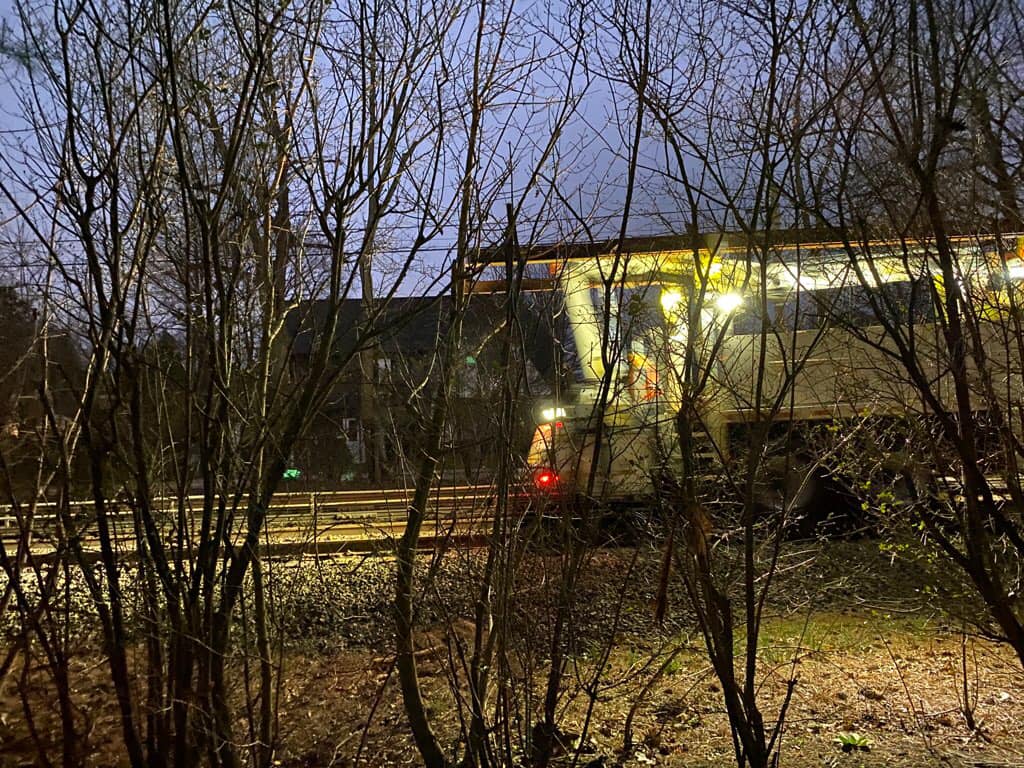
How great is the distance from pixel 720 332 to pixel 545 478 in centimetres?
96

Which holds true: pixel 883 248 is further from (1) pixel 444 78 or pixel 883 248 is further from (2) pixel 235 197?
(2) pixel 235 197

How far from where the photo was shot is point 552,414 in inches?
138

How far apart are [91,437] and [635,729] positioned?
375cm

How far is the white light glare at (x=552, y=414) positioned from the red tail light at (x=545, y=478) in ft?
0.88

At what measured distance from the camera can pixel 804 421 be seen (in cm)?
574

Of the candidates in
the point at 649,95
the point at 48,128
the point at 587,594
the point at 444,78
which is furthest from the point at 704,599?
the point at 48,128

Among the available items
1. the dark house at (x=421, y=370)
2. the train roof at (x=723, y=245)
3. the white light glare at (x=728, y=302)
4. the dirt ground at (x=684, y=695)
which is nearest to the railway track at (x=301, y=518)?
the dark house at (x=421, y=370)

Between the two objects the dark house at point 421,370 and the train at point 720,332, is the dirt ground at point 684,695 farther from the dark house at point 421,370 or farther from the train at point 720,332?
the dark house at point 421,370

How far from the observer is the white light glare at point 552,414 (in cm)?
346

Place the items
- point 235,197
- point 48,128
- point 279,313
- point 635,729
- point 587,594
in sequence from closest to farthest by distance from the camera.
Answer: point 48,128 < point 235,197 < point 279,313 < point 587,594 < point 635,729

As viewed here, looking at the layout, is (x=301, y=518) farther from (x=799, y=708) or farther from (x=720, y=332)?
(x=799, y=708)

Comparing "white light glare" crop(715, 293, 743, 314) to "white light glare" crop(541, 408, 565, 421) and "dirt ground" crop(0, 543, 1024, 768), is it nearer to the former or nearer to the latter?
"white light glare" crop(541, 408, 565, 421)

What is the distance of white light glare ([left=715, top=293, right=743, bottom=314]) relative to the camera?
11.0ft

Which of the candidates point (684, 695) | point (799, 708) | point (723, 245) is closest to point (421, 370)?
point (723, 245)
